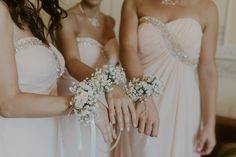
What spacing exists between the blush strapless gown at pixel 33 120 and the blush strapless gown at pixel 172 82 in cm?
29

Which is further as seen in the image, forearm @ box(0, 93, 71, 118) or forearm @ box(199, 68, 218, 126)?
forearm @ box(199, 68, 218, 126)

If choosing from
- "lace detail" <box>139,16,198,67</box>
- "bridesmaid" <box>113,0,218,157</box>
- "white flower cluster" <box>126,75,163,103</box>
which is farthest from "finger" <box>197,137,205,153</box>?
"white flower cluster" <box>126,75,163,103</box>

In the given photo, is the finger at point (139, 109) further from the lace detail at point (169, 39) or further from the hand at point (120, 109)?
the lace detail at point (169, 39)

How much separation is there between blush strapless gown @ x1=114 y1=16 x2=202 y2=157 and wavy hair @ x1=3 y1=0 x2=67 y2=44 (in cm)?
30

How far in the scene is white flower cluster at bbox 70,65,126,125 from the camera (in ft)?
2.70

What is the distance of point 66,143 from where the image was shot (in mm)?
1131

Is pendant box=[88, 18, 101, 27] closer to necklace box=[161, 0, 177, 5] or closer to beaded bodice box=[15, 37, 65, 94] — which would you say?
necklace box=[161, 0, 177, 5]

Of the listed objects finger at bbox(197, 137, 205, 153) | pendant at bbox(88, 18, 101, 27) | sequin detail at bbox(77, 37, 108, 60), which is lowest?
finger at bbox(197, 137, 205, 153)

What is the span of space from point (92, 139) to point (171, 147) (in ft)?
1.58

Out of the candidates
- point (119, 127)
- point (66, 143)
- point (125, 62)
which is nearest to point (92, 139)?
point (119, 127)

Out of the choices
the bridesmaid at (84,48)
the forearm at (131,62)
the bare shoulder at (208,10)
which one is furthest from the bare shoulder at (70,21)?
the bare shoulder at (208,10)

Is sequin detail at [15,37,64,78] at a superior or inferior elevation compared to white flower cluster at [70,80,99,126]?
superior

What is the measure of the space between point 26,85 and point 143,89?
33 cm

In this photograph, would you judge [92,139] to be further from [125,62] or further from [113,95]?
[125,62]
